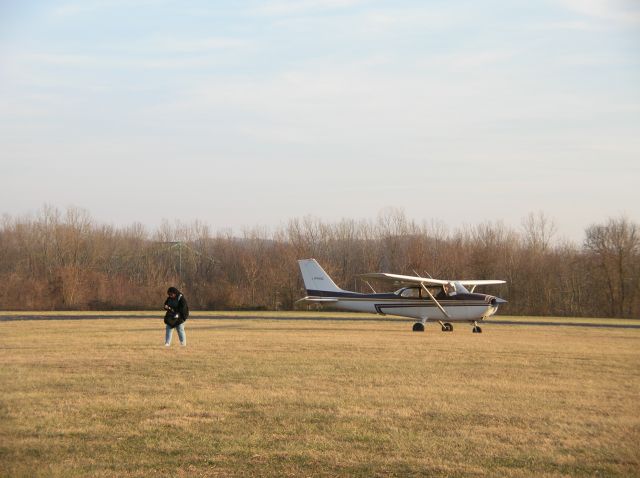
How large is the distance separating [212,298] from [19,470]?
49823 millimetres

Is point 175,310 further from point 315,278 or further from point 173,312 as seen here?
point 315,278

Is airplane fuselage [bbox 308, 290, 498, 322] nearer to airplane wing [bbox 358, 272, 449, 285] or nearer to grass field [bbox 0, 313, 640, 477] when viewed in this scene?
airplane wing [bbox 358, 272, 449, 285]

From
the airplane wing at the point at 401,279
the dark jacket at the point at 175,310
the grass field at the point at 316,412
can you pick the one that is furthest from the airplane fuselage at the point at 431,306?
the dark jacket at the point at 175,310

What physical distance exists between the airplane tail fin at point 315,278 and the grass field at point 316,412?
13.0m

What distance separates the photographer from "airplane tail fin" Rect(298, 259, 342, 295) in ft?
105

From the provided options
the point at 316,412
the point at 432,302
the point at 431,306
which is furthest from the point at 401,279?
the point at 316,412

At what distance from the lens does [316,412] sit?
32.6 feet

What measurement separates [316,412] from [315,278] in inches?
881

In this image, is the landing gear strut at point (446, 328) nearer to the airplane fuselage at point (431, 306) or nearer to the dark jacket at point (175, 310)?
the airplane fuselage at point (431, 306)

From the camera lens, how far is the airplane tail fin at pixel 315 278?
3203cm

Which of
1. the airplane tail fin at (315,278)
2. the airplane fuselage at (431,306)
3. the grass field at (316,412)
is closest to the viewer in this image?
the grass field at (316,412)

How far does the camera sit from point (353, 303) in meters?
30.5

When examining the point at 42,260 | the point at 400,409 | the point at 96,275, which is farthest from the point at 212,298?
the point at 400,409

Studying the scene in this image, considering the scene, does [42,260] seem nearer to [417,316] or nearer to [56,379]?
[417,316]
